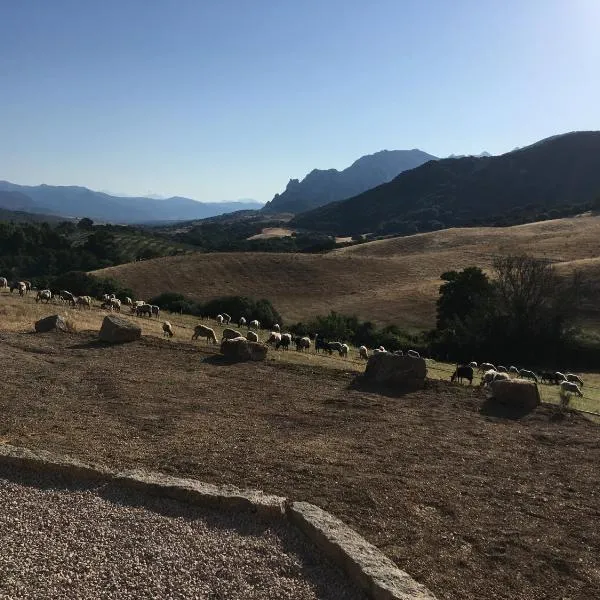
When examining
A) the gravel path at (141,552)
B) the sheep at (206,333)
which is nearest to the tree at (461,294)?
the sheep at (206,333)

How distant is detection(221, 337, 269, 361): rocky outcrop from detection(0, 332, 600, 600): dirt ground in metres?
1.17

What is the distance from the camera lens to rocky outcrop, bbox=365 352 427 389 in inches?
730

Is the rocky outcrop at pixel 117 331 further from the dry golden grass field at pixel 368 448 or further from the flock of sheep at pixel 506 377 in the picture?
the flock of sheep at pixel 506 377

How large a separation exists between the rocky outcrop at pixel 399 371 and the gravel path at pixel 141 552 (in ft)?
34.2

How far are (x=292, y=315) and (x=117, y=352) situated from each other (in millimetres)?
41494

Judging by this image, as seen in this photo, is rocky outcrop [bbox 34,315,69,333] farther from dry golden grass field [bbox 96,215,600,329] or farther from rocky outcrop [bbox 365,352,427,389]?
dry golden grass field [bbox 96,215,600,329]

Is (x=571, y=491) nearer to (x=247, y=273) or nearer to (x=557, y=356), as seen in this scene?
(x=557, y=356)

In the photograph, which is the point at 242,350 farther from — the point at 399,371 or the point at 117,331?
the point at 399,371

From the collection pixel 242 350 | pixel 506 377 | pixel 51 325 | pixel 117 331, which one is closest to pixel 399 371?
pixel 242 350

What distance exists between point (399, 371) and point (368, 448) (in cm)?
627

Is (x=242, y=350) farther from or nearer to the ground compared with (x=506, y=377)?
farther from the ground

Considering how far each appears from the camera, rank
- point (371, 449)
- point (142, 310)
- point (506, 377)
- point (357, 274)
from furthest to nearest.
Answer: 1. point (357, 274)
2. point (142, 310)
3. point (506, 377)
4. point (371, 449)

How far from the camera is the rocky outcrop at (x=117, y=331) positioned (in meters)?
22.8

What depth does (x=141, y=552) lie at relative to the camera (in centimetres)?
778
